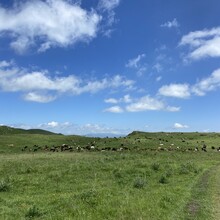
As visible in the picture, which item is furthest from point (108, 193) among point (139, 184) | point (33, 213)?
point (33, 213)

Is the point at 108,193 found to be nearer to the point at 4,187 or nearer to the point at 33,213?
the point at 33,213

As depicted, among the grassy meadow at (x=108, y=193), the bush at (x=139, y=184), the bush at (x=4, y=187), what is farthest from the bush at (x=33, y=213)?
the bush at (x=139, y=184)

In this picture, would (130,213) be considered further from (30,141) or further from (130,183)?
(30,141)

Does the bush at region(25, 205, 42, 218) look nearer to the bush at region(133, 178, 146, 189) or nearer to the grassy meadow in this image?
the grassy meadow

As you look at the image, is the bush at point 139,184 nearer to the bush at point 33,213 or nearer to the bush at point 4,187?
the bush at point 4,187

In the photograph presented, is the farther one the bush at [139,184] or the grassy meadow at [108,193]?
the bush at [139,184]

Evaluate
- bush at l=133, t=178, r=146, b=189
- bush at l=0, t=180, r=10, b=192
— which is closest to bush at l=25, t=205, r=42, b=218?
bush at l=0, t=180, r=10, b=192

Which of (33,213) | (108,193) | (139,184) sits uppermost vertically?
(139,184)

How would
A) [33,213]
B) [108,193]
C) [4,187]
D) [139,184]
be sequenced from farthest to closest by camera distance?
[4,187]
[139,184]
[108,193]
[33,213]

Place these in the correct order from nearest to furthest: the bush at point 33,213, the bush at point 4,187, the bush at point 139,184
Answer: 1. the bush at point 33,213
2. the bush at point 139,184
3. the bush at point 4,187

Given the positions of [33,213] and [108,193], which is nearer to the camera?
[33,213]

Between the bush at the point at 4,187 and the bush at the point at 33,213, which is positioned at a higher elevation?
the bush at the point at 4,187

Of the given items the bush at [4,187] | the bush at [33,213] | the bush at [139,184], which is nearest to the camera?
the bush at [33,213]

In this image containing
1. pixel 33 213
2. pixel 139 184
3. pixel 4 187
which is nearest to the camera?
pixel 33 213
